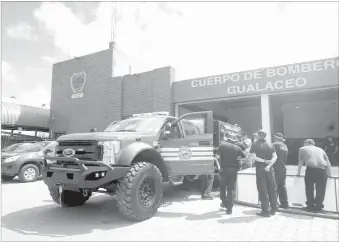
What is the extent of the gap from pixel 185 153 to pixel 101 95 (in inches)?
465

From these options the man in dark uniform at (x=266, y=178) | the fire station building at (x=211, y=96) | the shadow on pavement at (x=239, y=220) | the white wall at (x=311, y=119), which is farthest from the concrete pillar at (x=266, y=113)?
the white wall at (x=311, y=119)

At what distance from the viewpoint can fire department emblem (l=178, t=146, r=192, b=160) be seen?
17.9 feet

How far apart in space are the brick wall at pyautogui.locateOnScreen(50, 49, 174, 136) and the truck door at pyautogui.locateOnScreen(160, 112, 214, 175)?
25.8ft

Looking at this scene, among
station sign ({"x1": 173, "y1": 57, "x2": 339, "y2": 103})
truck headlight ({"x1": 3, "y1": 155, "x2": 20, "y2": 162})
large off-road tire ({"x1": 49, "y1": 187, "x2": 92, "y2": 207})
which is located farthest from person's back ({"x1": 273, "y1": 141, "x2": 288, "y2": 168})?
truck headlight ({"x1": 3, "y1": 155, "x2": 20, "y2": 162})

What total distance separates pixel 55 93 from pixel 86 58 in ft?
13.0

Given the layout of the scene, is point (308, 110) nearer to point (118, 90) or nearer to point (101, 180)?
point (118, 90)

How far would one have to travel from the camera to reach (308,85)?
33.7ft

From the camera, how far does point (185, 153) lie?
5.46 m

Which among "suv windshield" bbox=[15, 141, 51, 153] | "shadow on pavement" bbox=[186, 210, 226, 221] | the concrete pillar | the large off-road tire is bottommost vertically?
"shadow on pavement" bbox=[186, 210, 226, 221]

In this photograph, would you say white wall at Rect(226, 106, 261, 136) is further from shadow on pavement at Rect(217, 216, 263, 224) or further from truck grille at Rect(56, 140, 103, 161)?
truck grille at Rect(56, 140, 103, 161)

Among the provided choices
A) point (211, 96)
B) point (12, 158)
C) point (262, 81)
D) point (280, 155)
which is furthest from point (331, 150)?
point (12, 158)

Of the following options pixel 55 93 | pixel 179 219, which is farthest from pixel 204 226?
pixel 55 93

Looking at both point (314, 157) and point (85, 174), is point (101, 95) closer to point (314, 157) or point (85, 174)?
point (85, 174)

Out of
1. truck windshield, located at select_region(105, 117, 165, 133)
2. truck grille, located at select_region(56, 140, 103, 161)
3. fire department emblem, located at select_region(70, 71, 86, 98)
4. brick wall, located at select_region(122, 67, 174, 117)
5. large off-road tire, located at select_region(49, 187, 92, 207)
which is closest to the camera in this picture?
truck grille, located at select_region(56, 140, 103, 161)
